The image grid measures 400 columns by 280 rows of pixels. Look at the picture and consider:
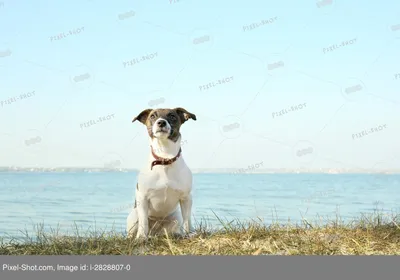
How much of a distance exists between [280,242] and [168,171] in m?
1.44

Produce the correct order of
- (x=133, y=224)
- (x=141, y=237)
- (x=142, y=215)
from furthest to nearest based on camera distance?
(x=133, y=224)
(x=142, y=215)
(x=141, y=237)

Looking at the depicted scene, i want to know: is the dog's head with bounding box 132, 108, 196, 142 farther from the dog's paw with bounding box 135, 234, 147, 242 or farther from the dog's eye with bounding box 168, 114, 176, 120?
the dog's paw with bounding box 135, 234, 147, 242

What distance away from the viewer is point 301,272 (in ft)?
15.4

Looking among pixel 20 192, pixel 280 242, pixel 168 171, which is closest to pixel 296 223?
pixel 280 242

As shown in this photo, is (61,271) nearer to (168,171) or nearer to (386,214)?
(168,171)

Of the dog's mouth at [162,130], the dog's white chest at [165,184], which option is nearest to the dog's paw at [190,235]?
the dog's white chest at [165,184]

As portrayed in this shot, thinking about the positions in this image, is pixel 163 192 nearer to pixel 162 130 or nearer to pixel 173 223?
pixel 173 223

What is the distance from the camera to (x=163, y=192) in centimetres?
623

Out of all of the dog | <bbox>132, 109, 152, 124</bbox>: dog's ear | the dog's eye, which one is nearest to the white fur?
the dog

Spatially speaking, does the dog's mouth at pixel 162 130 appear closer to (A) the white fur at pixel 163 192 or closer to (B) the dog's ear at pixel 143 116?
(A) the white fur at pixel 163 192

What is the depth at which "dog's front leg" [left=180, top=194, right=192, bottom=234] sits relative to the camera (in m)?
6.34

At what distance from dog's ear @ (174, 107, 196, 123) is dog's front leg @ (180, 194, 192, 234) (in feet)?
2.81

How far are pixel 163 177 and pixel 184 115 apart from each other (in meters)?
0.73

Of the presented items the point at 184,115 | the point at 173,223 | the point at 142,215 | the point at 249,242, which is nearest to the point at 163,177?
the point at 142,215
